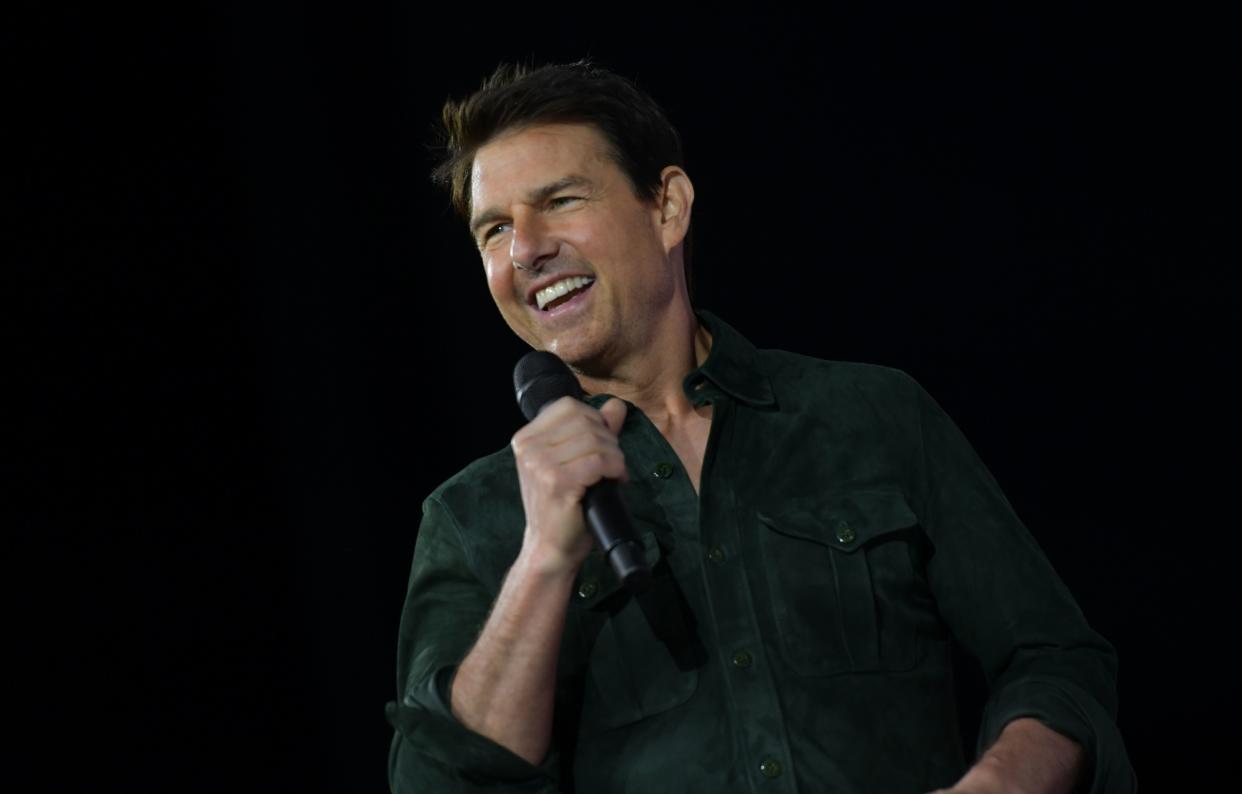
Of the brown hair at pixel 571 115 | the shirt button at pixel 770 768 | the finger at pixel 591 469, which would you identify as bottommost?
the shirt button at pixel 770 768

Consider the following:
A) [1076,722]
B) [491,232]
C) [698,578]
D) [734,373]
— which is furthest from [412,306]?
[1076,722]

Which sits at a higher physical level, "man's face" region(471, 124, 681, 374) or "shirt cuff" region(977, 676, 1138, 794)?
"man's face" region(471, 124, 681, 374)

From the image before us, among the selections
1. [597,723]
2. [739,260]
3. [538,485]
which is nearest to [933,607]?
[597,723]

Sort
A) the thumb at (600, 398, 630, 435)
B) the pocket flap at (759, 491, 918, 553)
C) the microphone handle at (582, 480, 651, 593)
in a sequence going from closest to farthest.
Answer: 1. the microphone handle at (582, 480, 651, 593)
2. the thumb at (600, 398, 630, 435)
3. the pocket flap at (759, 491, 918, 553)

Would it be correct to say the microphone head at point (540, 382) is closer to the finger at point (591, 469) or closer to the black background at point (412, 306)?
the finger at point (591, 469)

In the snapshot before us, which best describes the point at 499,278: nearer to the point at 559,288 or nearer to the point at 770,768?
the point at 559,288

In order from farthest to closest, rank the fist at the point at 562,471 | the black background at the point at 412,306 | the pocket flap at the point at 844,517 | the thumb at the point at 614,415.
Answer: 1. the black background at the point at 412,306
2. the pocket flap at the point at 844,517
3. the thumb at the point at 614,415
4. the fist at the point at 562,471

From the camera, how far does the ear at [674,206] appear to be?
1.92 m

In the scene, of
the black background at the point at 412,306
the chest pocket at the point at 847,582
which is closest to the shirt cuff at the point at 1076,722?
the chest pocket at the point at 847,582

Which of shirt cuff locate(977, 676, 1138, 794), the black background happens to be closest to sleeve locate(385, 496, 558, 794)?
shirt cuff locate(977, 676, 1138, 794)

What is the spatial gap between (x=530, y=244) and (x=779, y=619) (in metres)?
0.56

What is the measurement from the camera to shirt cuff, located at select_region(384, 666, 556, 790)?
1.41 meters

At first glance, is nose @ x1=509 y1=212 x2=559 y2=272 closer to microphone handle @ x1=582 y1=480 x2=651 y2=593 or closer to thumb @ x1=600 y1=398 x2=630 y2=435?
thumb @ x1=600 y1=398 x2=630 y2=435

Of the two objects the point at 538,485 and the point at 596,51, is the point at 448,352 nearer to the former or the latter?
the point at 596,51
